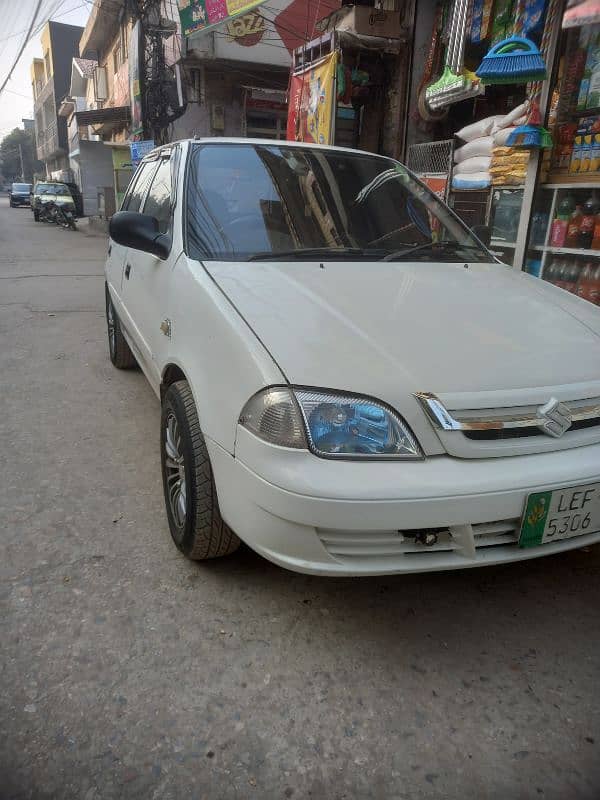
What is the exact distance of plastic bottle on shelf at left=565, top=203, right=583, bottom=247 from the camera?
551cm

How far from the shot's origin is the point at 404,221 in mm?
3111

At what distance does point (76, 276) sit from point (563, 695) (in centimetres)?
1053

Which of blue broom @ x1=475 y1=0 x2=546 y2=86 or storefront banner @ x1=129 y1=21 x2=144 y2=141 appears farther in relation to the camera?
storefront banner @ x1=129 y1=21 x2=144 y2=141

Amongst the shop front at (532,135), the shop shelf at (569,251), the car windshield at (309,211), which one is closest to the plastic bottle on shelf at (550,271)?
the shop front at (532,135)

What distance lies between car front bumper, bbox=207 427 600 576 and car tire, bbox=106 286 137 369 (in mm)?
3199

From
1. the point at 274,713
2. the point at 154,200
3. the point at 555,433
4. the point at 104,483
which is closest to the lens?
the point at 274,713

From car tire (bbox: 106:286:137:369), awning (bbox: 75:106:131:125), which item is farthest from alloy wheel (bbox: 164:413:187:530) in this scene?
awning (bbox: 75:106:131:125)

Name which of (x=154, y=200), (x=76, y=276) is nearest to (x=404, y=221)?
(x=154, y=200)

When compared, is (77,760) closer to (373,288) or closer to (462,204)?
(373,288)

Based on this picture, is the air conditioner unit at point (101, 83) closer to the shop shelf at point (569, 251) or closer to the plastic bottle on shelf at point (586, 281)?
the shop shelf at point (569, 251)

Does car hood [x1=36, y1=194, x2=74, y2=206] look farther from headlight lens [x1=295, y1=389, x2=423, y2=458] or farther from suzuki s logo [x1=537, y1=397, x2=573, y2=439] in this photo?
suzuki s logo [x1=537, y1=397, x2=573, y2=439]

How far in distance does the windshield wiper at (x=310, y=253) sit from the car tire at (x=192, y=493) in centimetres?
68

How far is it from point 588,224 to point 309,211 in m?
3.67

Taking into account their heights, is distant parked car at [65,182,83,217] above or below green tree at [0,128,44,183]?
below
